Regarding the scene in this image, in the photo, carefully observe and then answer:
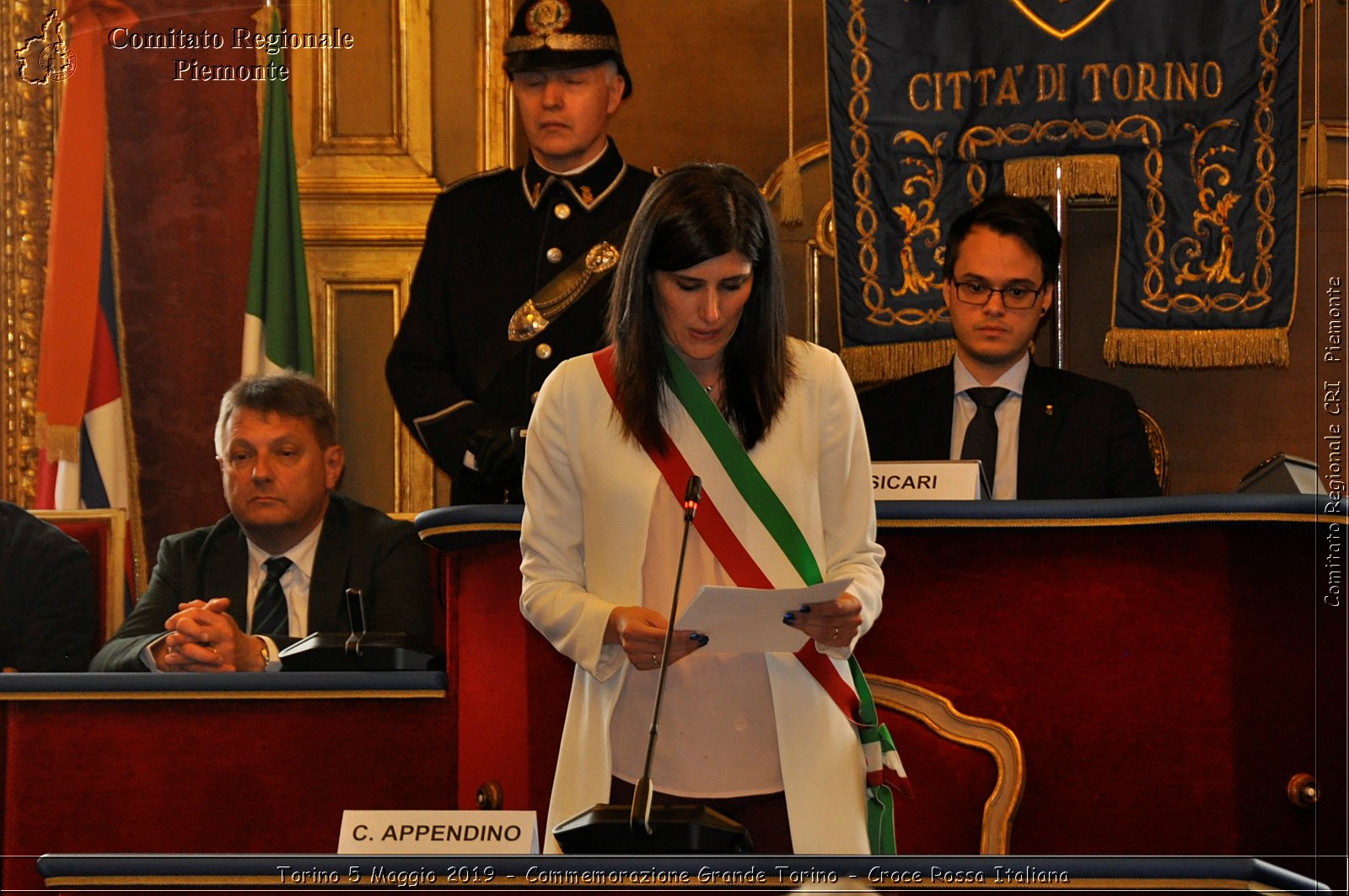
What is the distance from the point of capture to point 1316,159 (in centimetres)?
498

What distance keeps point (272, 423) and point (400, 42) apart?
6.21 feet

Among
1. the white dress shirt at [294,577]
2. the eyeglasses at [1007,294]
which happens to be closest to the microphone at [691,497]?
the eyeglasses at [1007,294]

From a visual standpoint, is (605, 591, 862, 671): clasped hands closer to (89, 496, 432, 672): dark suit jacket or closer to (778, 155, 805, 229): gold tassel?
(89, 496, 432, 672): dark suit jacket

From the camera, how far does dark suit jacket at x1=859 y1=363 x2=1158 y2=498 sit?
3.56 m

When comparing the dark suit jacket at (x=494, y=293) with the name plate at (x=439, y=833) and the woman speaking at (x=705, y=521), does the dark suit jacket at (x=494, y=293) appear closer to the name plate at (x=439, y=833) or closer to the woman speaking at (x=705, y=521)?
the woman speaking at (x=705, y=521)

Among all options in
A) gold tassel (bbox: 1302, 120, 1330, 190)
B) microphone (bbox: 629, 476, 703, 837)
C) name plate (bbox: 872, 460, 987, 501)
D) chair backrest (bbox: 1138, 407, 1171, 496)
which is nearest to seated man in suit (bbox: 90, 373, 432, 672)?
name plate (bbox: 872, 460, 987, 501)

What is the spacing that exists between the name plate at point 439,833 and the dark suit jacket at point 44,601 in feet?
6.42

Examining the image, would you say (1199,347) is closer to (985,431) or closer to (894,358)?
(894,358)

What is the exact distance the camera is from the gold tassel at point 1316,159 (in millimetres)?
4992

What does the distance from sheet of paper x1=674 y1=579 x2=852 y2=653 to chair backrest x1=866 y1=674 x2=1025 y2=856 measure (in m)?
0.72

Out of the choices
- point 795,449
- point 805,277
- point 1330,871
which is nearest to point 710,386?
point 795,449

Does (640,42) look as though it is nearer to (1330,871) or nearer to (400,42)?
(400,42)

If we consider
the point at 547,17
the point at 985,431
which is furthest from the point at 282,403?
the point at 985,431

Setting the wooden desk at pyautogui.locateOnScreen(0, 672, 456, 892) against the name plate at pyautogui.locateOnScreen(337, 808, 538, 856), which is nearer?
the name plate at pyautogui.locateOnScreen(337, 808, 538, 856)
